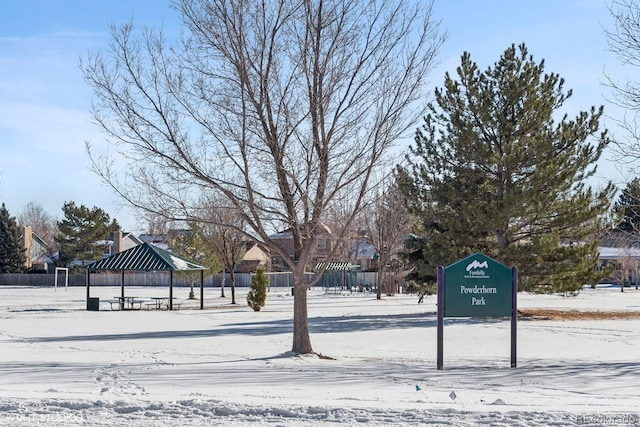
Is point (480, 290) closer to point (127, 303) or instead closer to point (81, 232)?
point (127, 303)

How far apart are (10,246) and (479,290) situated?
78149 mm

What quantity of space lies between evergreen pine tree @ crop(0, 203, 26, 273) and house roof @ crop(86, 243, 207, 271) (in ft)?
154

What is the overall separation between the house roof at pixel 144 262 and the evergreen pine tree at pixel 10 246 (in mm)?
46799

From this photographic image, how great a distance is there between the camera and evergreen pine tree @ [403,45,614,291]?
33188 mm

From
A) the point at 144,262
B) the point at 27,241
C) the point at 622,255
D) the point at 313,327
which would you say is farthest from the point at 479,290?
the point at 27,241

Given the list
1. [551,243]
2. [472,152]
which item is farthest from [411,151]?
[551,243]

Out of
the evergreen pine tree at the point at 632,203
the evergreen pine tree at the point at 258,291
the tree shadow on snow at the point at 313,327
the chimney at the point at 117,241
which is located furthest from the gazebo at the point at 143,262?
the chimney at the point at 117,241

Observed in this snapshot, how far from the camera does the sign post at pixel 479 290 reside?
1623cm

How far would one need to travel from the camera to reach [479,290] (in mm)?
16328

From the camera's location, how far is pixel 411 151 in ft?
117

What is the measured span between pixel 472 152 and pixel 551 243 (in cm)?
489

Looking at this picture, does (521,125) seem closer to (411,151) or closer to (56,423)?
(411,151)

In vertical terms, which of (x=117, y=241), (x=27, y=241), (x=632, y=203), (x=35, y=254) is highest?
(x=632, y=203)

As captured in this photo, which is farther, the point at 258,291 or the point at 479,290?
the point at 258,291
